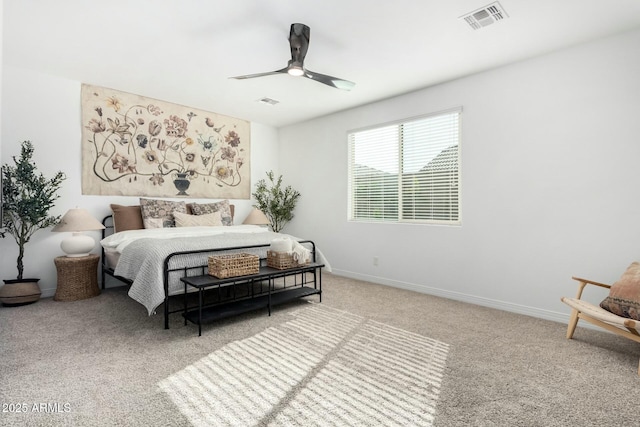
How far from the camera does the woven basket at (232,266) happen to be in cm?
287

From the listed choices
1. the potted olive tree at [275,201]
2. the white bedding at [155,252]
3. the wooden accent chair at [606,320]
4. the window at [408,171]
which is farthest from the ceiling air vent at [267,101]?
the wooden accent chair at [606,320]

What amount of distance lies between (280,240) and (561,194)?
2.78 meters

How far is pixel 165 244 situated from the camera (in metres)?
2.98

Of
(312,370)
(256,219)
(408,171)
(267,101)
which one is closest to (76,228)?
(256,219)

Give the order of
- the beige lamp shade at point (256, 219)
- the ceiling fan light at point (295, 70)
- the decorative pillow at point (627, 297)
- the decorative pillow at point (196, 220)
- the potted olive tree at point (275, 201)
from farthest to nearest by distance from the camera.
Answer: the potted olive tree at point (275, 201)
the beige lamp shade at point (256, 219)
the decorative pillow at point (196, 220)
the ceiling fan light at point (295, 70)
the decorative pillow at point (627, 297)

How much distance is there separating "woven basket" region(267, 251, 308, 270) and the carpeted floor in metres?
0.47

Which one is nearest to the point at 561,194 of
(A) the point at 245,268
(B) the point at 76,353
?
(A) the point at 245,268

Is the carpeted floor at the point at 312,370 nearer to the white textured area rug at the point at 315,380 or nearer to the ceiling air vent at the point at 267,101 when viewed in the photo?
the white textured area rug at the point at 315,380

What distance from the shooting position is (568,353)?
8.13ft

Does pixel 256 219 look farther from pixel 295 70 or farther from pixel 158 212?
pixel 295 70

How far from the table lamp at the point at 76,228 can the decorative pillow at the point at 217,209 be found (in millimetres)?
1275

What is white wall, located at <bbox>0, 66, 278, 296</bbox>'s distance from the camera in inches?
147

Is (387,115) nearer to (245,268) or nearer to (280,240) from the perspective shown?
(280,240)

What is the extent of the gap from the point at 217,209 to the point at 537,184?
13.4 feet
